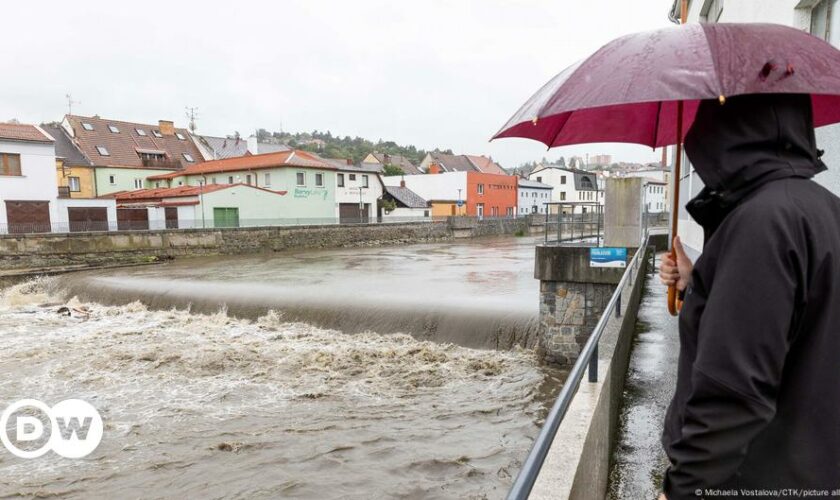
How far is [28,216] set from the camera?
26219mm

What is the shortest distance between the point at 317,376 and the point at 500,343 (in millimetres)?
3949

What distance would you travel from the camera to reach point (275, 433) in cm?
740

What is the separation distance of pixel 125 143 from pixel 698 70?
50955mm

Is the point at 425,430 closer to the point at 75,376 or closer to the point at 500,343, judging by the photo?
the point at 500,343

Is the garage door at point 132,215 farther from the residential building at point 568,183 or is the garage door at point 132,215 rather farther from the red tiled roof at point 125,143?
the residential building at point 568,183

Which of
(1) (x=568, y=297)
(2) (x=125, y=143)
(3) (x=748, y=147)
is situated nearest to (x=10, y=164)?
(2) (x=125, y=143)

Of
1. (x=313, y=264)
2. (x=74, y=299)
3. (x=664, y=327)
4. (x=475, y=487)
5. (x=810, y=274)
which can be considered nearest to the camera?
(x=810, y=274)

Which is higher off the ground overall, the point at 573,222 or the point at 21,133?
the point at 21,133

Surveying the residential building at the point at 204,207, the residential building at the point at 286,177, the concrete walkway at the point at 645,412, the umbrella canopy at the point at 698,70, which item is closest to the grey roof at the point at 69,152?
the residential building at the point at 286,177

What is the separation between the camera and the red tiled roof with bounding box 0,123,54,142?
26.2 m

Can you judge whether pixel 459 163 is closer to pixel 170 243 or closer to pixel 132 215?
pixel 132 215

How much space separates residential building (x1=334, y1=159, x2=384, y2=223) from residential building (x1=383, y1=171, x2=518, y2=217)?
1066cm

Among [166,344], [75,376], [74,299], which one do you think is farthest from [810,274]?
[74,299]

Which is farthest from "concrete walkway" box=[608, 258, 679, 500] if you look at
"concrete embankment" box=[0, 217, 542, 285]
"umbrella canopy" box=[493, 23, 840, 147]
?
"concrete embankment" box=[0, 217, 542, 285]
